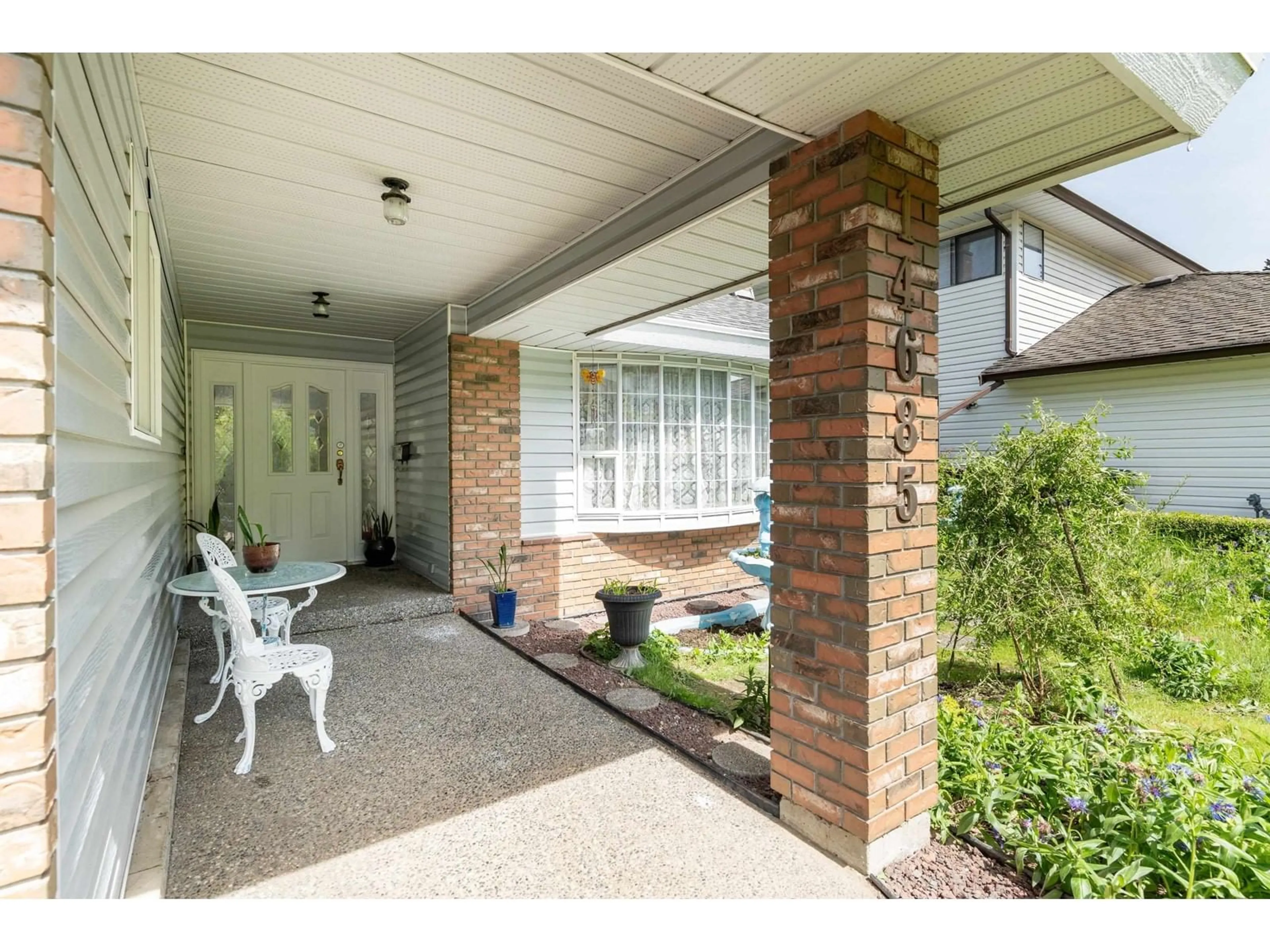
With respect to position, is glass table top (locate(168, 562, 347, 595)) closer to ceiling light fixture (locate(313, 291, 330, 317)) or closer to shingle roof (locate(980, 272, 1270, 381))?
ceiling light fixture (locate(313, 291, 330, 317))

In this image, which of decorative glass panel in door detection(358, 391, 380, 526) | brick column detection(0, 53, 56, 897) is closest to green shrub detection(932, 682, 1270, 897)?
brick column detection(0, 53, 56, 897)

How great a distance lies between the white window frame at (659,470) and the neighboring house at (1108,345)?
372 cm

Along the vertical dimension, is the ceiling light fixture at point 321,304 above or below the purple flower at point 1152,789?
above

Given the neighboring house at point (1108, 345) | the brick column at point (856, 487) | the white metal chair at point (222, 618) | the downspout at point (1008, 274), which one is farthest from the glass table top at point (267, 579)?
the downspout at point (1008, 274)

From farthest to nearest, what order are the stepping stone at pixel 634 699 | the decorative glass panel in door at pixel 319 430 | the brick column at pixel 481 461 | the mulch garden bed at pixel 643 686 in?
the decorative glass panel in door at pixel 319 430 < the brick column at pixel 481 461 < the stepping stone at pixel 634 699 < the mulch garden bed at pixel 643 686

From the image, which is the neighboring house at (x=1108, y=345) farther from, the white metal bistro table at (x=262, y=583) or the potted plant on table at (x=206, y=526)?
the potted plant on table at (x=206, y=526)

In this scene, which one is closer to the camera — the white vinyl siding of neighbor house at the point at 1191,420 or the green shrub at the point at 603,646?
the green shrub at the point at 603,646

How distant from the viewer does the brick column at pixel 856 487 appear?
2.09 metres

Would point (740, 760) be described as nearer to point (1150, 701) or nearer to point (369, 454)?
point (1150, 701)

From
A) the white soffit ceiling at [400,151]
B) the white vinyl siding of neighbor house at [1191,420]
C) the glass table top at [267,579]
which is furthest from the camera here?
the white vinyl siding of neighbor house at [1191,420]

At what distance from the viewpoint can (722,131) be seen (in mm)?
2555

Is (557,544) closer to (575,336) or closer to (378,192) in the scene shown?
(575,336)

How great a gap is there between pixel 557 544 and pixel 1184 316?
9017 millimetres

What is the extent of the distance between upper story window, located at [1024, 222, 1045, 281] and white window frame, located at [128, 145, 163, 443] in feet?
34.3
